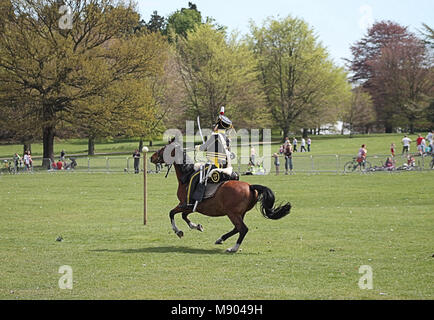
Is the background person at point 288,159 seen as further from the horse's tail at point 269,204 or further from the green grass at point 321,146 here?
the horse's tail at point 269,204

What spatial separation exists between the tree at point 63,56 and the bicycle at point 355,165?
2204 centimetres

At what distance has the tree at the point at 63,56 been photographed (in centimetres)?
5078

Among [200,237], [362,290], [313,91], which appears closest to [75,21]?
[313,91]

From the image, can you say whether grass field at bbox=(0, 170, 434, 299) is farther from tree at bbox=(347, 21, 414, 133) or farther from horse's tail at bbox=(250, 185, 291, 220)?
tree at bbox=(347, 21, 414, 133)

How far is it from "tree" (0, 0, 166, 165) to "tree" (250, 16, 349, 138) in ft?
88.9

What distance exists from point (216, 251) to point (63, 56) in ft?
135

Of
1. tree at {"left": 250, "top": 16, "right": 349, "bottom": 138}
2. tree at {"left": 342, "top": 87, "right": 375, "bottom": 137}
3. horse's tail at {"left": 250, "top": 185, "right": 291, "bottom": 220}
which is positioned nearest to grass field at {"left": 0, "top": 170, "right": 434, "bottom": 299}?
horse's tail at {"left": 250, "top": 185, "right": 291, "bottom": 220}

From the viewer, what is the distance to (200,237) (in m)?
16.3

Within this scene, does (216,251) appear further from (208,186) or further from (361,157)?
(361,157)

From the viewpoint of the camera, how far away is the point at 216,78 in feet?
241
